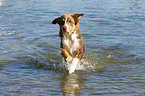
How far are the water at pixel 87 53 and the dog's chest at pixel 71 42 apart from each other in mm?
644

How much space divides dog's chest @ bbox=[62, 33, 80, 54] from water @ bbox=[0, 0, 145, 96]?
0.64 metres

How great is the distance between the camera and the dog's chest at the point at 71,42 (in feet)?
23.9

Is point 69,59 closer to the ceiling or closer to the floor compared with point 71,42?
closer to the floor

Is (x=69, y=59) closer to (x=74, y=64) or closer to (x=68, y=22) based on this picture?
(x=74, y=64)

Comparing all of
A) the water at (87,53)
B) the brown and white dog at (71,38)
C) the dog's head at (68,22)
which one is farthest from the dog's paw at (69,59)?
the dog's head at (68,22)

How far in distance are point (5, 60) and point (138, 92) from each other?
4.06 meters

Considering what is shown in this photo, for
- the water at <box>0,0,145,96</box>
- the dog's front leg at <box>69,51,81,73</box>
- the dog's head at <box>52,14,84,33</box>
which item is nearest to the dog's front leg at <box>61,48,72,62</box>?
the dog's front leg at <box>69,51,81,73</box>

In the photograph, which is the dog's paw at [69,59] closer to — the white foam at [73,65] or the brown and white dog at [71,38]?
the brown and white dog at [71,38]

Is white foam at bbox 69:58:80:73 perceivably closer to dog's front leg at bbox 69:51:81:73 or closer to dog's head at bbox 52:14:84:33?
dog's front leg at bbox 69:51:81:73

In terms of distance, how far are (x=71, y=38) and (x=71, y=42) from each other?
0.37 ft

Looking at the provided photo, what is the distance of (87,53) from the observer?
9188mm

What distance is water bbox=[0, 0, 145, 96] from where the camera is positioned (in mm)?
6328

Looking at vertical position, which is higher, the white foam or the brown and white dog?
the brown and white dog

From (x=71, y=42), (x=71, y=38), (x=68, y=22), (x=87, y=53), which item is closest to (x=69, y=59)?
(x=71, y=42)
